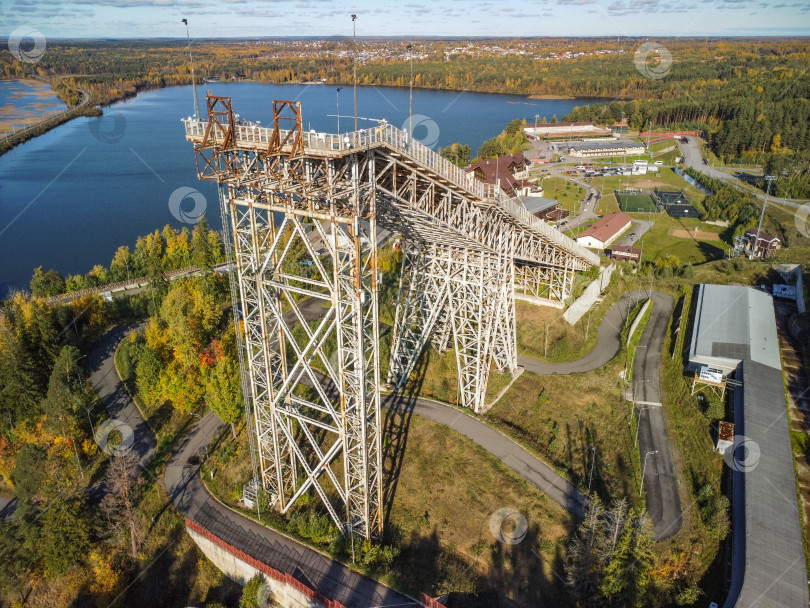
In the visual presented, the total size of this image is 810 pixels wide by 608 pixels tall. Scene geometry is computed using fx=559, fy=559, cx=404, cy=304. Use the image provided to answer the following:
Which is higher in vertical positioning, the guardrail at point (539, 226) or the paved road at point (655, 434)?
the guardrail at point (539, 226)

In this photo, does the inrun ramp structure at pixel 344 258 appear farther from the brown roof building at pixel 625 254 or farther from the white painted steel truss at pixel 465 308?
the brown roof building at pixel 625 254

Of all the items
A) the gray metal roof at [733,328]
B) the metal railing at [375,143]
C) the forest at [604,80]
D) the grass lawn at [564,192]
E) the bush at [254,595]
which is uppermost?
the metal railing at [375,143]

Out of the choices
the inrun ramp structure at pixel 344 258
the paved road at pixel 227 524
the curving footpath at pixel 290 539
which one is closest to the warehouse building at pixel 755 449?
the curving footpath at pixel 290 539

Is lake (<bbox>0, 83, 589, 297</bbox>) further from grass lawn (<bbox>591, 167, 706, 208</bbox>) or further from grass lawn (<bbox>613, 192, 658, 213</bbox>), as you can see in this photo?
grass lawn (<bbox>613, 192, 658, 213</bbox>)

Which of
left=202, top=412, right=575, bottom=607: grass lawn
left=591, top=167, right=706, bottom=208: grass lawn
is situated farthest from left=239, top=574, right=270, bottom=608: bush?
left=591, top=167, right=706, bottom=208: grass lawn

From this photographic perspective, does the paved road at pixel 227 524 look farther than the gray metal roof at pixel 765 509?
Yes

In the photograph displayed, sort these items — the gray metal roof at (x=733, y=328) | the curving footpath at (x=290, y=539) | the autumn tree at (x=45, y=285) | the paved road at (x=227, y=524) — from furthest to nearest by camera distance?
the autumn tree at (x=45, y=285) → the gray metal roof at (x=733, y=328) → the curving footpath at (x=290, y=539) → the paved road at (x=227, y=524)
